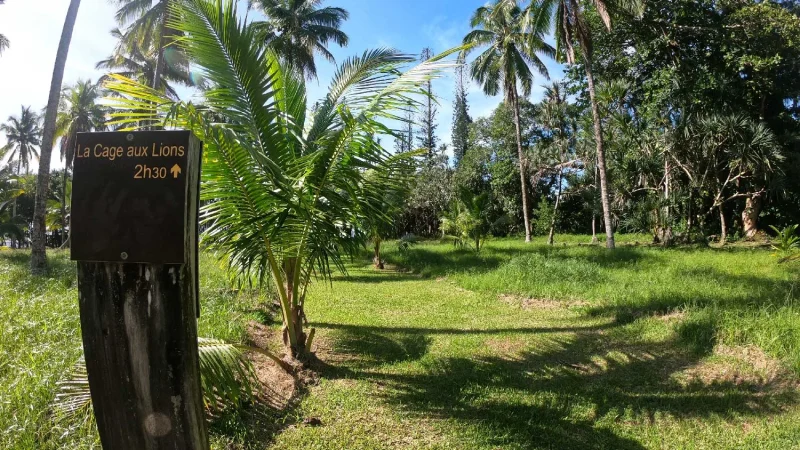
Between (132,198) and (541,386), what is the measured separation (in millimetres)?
3873

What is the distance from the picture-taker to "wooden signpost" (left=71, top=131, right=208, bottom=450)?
175 cm

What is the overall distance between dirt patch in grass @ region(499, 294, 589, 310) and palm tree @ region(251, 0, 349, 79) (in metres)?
15.3

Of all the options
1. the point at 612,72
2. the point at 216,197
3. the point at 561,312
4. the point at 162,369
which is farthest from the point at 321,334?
the point at 612,72

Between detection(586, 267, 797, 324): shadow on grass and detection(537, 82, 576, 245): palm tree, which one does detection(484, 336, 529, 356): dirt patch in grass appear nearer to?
detection(586, 267, 797, 324): shadow on grass

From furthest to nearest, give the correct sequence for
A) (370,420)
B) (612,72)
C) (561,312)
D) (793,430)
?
1. (612,72)
2. (561,312)
3. (370,420)
4. (793,430)

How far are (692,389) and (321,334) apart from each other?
415 centimetres

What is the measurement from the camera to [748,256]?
38.1 feet

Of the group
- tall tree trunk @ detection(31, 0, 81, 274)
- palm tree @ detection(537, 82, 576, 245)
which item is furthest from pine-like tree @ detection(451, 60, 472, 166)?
tall tree trunk @ detection(31, 0, 81, 274)

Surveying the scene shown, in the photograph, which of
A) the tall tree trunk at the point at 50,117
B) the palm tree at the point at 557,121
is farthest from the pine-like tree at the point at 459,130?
the tall tree trunk at the point at 50,117

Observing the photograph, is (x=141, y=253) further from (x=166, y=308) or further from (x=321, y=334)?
(x=321, y=334)

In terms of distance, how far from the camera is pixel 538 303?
26.1 ft

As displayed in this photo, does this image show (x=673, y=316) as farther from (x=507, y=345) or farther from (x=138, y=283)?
(x=138, y=283)

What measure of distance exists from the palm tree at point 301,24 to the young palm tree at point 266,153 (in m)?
16.5

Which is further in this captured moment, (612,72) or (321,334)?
(612,72)
